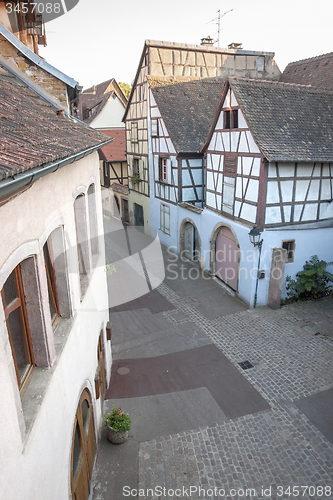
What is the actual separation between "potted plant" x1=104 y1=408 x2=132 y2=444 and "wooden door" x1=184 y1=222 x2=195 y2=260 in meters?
11.1

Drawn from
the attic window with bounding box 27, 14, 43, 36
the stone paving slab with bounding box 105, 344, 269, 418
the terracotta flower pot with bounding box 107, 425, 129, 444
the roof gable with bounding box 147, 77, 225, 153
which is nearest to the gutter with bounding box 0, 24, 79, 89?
the attic window with bounding box 27, 14, 43, 36

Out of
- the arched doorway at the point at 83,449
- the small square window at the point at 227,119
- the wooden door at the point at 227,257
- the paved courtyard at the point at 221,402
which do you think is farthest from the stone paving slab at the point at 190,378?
the small square window at the point at 227,119

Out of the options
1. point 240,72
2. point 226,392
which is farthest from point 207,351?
point 240,72

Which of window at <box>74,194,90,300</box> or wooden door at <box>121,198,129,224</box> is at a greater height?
window at <box>74,194,90,300</box>

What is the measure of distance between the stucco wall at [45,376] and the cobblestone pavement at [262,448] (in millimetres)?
2299

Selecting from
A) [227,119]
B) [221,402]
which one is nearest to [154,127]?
[227,119]

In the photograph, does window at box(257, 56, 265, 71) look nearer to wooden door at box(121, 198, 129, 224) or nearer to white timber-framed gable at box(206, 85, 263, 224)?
wooden door at box(121, 198, 129, 224)

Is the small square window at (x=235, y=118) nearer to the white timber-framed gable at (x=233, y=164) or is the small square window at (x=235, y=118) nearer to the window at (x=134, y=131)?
the white timber-framed gable at (x=233, y=164)

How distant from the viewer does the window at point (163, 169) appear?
18.7 m

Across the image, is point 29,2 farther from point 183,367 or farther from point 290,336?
point 290,336

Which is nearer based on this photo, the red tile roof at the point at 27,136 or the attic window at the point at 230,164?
the red tile roof at the point at 27,136

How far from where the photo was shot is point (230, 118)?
12789 millimetres

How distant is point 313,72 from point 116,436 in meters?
22.6

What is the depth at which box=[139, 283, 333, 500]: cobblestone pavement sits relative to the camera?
253 inches
